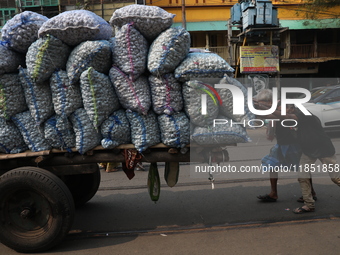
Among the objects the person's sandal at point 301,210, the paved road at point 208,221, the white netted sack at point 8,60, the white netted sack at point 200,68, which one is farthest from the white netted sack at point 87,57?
the person's sandal at point 301,210

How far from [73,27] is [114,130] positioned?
1.10 m

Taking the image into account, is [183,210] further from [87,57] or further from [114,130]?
[87,57]

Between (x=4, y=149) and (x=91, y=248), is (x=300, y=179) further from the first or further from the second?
(x=4, y=149)

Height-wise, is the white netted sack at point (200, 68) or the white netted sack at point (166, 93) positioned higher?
A: the white netted sack at point (200, 68)

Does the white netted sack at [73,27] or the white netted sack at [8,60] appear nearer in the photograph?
the white netted sack at [73,27]

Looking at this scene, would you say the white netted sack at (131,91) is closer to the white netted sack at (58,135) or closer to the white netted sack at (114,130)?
the white netted sack at (114,130)

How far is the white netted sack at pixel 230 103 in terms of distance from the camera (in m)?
3.69

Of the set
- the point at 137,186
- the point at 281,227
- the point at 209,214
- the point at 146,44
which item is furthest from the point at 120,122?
the point at 137,186

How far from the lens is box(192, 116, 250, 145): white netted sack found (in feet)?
12.0

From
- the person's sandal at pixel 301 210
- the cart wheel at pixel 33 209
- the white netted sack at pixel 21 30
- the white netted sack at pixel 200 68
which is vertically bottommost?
the person's sandal at pixel 301 210

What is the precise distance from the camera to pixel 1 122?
372 centimetres

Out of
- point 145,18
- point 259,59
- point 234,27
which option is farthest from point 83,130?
point 234,27

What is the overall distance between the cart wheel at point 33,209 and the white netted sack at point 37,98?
57 centimetres

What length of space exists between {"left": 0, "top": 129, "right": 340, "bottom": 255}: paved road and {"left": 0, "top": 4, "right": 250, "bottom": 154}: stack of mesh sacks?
1016mm
